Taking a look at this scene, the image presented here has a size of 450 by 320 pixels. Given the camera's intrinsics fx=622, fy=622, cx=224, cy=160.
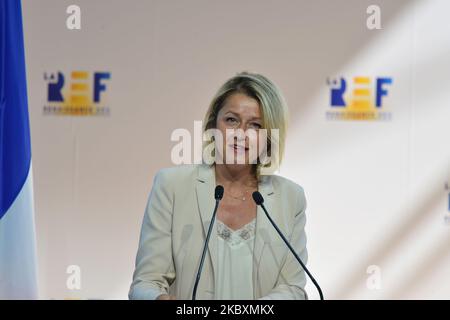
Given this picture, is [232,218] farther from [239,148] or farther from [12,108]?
[12,108]

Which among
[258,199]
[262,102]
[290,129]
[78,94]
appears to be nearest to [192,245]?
[258,199]

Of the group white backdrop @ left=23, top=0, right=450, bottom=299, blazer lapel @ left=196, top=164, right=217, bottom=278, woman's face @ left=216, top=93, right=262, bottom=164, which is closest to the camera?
blazer lapel @ left=196, top=164, right=217, bottom=278

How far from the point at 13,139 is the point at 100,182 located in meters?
0.63

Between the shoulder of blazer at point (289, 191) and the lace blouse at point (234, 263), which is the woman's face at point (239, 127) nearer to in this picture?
the shoulder of blazer at point (289, 191)

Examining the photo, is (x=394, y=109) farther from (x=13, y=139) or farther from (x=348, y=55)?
(x=13, y=139)

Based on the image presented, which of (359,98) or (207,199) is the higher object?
(359,98)

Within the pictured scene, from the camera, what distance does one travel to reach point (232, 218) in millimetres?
2547

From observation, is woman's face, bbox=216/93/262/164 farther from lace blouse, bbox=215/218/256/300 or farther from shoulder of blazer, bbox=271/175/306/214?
lace blouse, bbox=215/218/256/300

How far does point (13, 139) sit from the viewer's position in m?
3.10

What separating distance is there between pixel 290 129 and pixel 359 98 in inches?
16.9

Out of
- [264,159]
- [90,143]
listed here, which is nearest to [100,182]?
[90,143]

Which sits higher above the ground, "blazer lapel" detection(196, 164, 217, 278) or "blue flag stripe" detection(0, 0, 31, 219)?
"blue flag stripe" detection(0, 0, 31, 219)

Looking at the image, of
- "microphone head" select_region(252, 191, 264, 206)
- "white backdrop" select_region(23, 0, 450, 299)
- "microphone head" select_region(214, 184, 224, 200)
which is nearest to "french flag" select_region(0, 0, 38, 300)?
"white backdrop" select_region(23, 0, 450, 299)

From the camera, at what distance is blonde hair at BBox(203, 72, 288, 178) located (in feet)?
8.53
